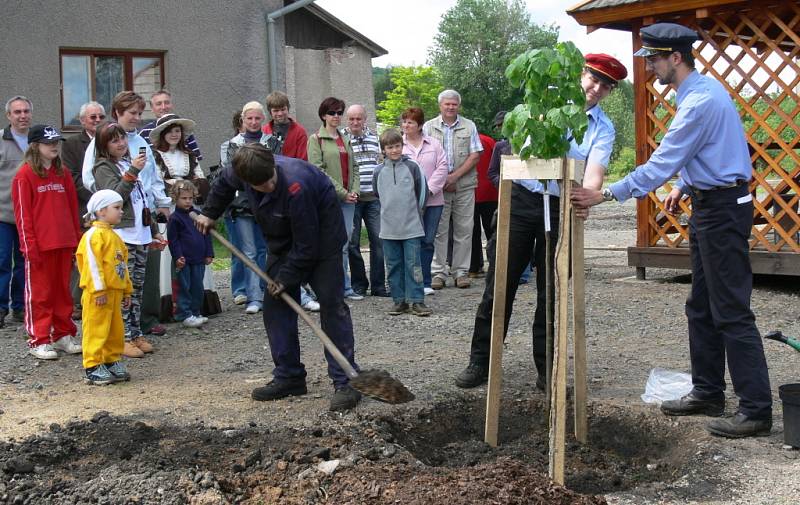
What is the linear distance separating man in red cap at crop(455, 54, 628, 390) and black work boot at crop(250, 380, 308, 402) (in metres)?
1.00

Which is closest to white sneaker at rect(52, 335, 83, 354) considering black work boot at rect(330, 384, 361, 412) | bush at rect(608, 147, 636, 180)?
black work boot at rect(330, 384, 361, 412)

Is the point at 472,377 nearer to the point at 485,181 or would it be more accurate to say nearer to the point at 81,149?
the point at 81,149

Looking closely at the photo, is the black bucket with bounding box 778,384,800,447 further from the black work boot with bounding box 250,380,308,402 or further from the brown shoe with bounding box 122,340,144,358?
the brown shoe with bounding box 122,340,144,358

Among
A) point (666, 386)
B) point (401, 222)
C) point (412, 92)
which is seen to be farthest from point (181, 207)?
point (412, 92)

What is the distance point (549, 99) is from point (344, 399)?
7.33ft

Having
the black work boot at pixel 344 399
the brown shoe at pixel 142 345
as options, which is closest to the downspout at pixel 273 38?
the brown shoe at pixel 142 345

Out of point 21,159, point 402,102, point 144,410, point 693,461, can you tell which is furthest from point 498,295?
point 402,102

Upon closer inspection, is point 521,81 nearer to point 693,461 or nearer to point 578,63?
point 578,63

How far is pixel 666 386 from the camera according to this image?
18.5 ft

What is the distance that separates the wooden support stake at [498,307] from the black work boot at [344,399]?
903mm

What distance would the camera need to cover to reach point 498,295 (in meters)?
4.89

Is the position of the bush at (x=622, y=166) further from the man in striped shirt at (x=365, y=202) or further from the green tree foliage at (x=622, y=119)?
the man in striped shirt at (x=365, y=202)

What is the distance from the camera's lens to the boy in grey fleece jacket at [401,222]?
345 inches

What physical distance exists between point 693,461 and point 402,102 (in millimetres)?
49053
